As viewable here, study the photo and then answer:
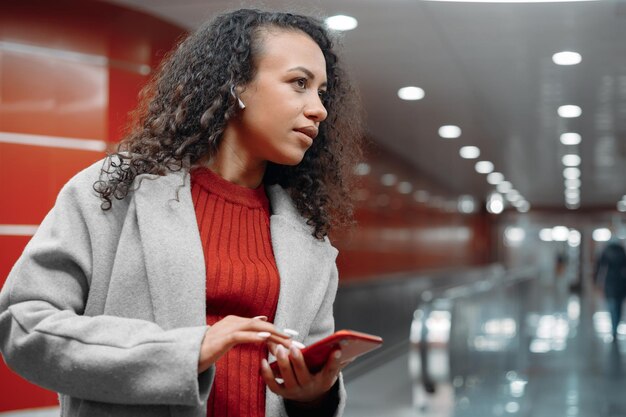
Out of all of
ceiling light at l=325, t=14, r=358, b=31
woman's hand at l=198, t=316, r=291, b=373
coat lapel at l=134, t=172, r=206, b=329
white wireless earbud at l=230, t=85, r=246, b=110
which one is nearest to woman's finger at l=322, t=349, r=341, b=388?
woman's hand at l=198, t=316, r=291, b=373

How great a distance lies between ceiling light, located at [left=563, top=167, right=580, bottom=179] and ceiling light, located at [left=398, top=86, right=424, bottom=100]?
985 centimetres

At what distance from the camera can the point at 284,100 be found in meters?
1.65

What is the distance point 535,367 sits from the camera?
10820 mm

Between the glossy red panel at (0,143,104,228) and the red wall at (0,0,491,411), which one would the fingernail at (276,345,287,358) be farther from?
the glossy red panel at (0,143,104,228)

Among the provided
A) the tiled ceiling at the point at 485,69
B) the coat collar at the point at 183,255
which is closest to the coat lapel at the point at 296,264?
the coat collar at the point at 183,255

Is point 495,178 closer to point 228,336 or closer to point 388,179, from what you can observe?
point 388,179

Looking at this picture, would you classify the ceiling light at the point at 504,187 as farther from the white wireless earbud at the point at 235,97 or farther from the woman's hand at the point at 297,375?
the woman's hand at the point at 297,375

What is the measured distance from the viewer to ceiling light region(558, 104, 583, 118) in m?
11.8

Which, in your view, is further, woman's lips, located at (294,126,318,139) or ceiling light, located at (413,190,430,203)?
ceiling light, located at (413,190,430,203)

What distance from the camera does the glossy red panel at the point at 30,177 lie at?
683 centimetres

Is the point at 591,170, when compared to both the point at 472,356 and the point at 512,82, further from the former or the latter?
the point at 472,356

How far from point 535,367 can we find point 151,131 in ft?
32.6

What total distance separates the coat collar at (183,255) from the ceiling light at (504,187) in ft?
78.1

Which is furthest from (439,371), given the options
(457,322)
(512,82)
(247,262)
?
(247,262)
